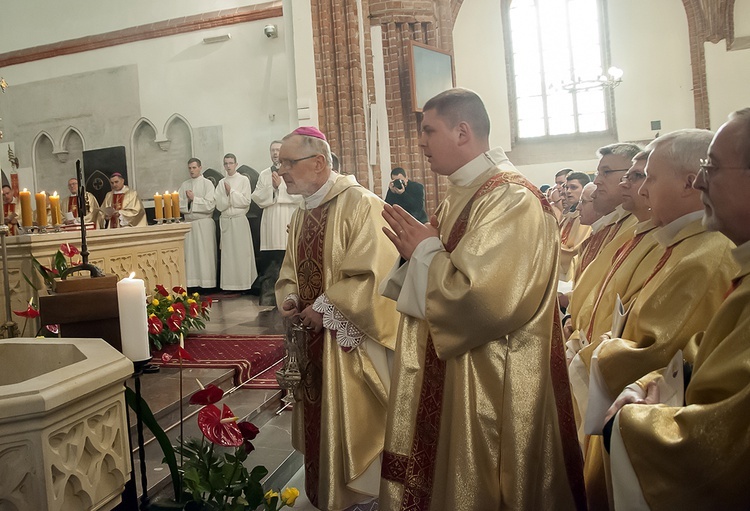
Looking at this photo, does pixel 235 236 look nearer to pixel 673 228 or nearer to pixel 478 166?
pixel 478 166

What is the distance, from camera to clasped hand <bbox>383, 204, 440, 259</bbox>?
7.14ft

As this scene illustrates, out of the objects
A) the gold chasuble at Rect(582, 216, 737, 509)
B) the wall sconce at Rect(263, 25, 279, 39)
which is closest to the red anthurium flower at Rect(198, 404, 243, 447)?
the gold chasuble at Rect(582, 216, 737, 509)

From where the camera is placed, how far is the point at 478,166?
7.58 ft

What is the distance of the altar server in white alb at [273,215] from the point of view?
8922 millimetres

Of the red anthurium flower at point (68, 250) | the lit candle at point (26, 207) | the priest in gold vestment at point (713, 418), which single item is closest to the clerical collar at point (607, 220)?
the priest in gold vestment at point (713, 418)

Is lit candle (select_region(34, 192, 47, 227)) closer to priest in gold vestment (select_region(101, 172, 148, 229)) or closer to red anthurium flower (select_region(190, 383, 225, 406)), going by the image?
red anthurium flower (select_region(190, 383, 225, 406))

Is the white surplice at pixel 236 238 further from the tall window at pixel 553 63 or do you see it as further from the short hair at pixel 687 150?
the short hair at pixel 687 150

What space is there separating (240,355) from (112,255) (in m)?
1.61

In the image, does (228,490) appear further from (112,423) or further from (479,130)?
(479,130)

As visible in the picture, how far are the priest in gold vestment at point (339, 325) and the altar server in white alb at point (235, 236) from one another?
692cm

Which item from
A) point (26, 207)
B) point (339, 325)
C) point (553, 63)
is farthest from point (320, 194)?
point (553, 63)

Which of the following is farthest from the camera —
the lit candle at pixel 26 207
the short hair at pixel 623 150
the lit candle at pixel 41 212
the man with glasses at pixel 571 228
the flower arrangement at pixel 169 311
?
the man with glasses at pixel 571 228

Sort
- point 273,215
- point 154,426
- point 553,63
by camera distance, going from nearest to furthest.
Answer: point 154,426, point 273,215, point 553,63

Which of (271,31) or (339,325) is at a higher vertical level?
(271,31)
